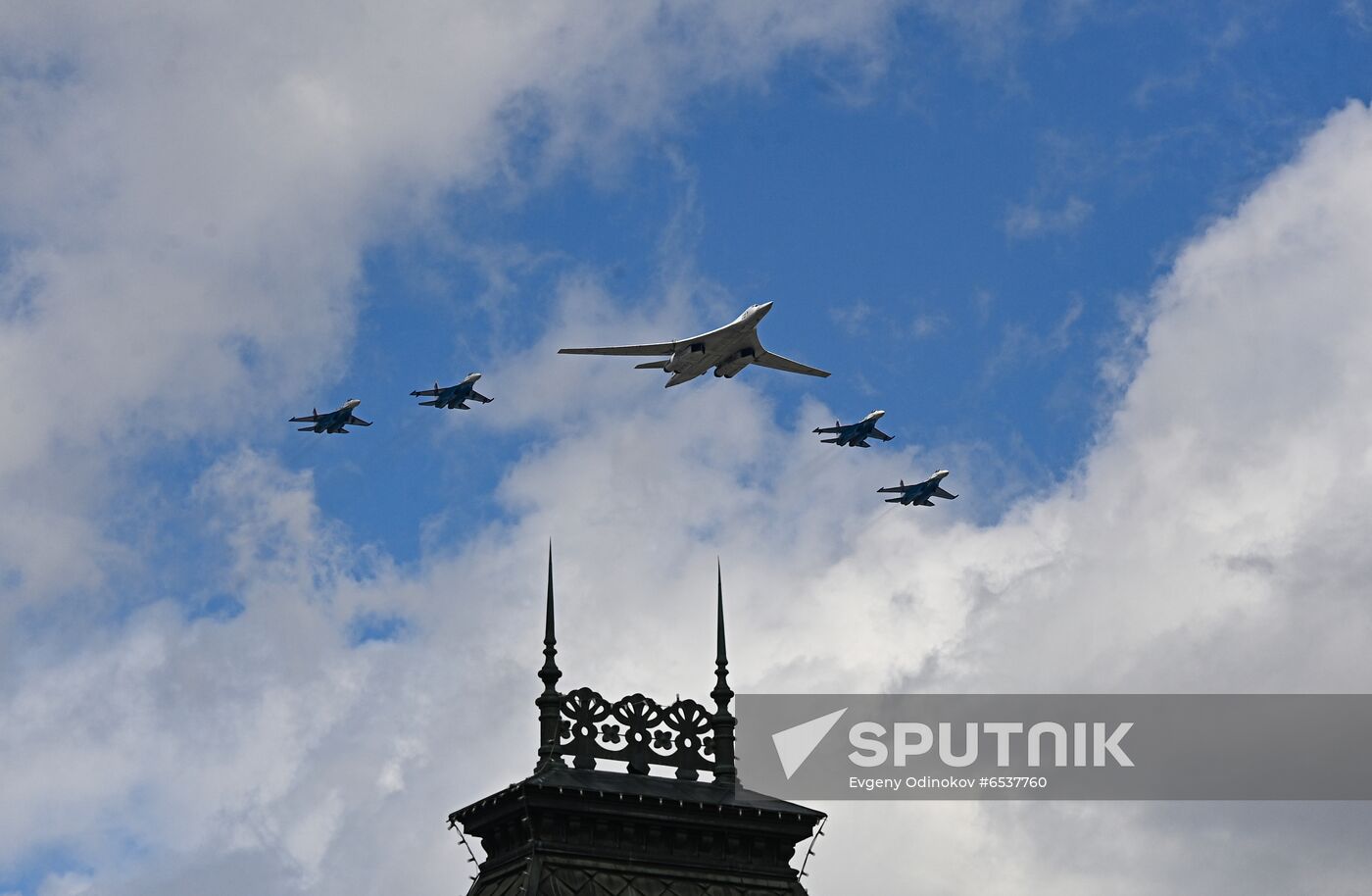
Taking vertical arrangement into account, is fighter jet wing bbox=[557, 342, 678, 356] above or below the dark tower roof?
above

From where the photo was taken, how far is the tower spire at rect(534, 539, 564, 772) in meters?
46.0

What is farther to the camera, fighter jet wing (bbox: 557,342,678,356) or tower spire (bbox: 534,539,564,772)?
fighter jet wing (bbox: 557,342,678,356)

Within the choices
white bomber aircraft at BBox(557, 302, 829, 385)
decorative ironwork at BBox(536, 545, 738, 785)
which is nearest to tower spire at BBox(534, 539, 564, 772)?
decorative ironwork at BBox(536, 545, 738, 785)

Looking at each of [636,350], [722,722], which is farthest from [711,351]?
[722,722]

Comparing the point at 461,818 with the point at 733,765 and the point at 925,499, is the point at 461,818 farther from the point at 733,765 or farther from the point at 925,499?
the point at 925,499

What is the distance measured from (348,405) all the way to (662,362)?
86.6 ft

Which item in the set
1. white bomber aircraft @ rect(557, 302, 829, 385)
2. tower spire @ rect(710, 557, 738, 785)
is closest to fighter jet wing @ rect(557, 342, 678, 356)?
white bomber aircraft @ rect(557, 302, 829, 385)

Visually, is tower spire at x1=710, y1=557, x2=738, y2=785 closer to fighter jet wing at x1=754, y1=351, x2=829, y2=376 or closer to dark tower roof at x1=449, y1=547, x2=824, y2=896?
dark tower roof at x1=449, y1=547, x2=824, y2=896

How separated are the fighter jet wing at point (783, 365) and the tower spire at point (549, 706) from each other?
237ft

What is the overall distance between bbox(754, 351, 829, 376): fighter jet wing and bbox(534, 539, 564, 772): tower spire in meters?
72.3

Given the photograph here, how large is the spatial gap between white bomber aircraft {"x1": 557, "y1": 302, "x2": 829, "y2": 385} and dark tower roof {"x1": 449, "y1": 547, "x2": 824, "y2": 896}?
6657 centimetres

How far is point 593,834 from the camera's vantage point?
45.0 meters

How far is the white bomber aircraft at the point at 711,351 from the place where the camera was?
4483 inches

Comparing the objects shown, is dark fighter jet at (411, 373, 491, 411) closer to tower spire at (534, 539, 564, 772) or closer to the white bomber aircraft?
the white bomber aircraft
